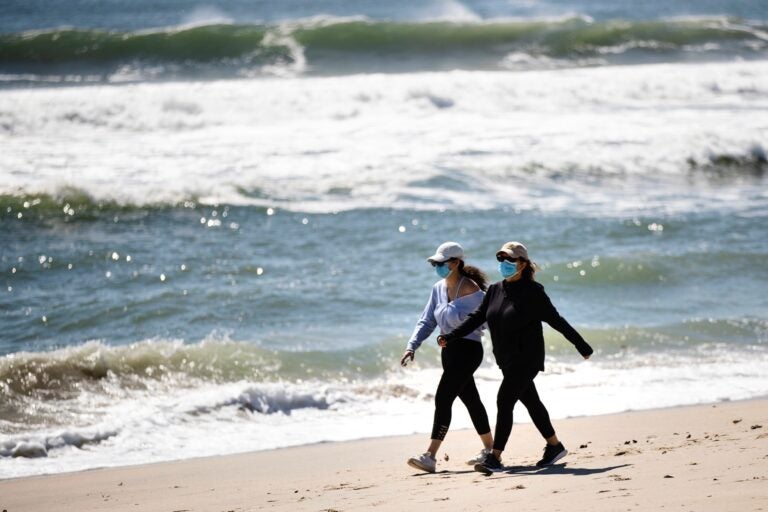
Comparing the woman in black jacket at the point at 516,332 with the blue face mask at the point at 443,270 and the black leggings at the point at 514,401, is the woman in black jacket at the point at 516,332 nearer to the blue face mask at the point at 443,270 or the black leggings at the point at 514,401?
the black leggings at the point at 514,401

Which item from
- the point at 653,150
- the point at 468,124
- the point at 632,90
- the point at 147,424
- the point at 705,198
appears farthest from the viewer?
the point at 632,90

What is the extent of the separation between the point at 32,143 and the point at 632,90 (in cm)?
1390

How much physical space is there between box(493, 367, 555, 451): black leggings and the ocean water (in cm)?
96

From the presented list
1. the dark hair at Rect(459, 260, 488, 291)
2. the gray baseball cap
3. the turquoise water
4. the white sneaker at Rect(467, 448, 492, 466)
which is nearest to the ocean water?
the turquoise water

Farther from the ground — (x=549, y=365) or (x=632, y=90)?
(x=632, y=90)

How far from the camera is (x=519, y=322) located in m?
6.68

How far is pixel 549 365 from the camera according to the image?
1073cm

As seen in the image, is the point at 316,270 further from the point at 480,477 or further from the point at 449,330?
the point at 480,477

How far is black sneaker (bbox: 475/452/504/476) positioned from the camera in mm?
6699

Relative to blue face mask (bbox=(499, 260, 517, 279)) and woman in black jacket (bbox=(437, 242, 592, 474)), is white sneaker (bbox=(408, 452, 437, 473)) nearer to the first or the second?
woman in black jacket (bbox=(437, 242, 592, 474))

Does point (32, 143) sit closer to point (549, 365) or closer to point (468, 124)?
point (468, 124)

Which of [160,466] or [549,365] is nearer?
[160,466]

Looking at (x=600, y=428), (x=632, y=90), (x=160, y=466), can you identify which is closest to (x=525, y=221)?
(x=600, y=428)

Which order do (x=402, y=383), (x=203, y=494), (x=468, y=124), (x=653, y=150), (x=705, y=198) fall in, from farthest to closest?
(x=468, y=124), (x=653, y=150), (x=705, y=198), (x=402, y=383), (x=203, y=494)
